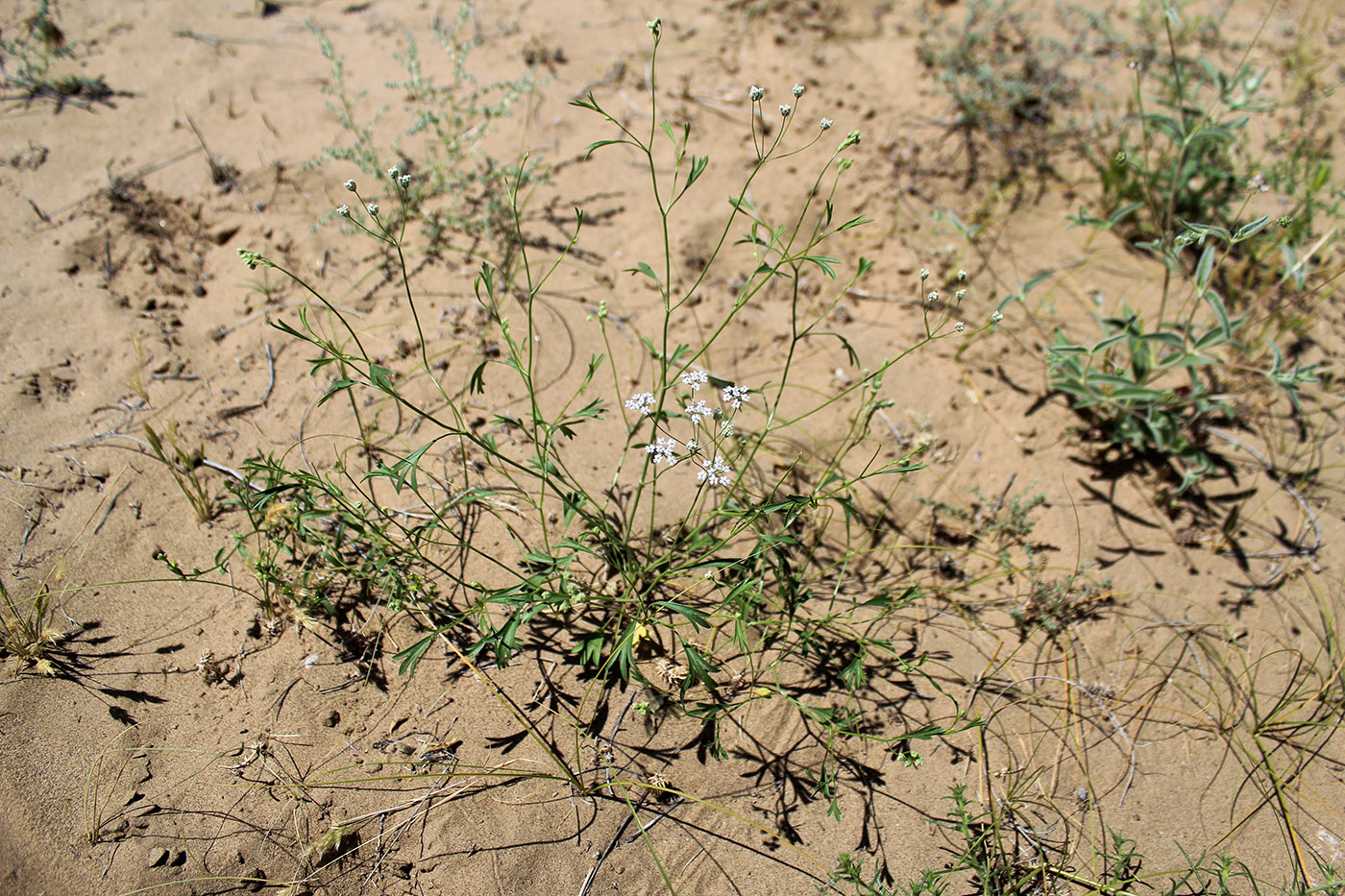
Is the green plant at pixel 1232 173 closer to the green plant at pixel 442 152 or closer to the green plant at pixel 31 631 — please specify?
the green plant at pixel 442 152

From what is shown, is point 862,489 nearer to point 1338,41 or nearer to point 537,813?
point 537,813

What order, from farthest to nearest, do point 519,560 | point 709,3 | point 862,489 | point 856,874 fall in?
point 709,3 < point 862,489 < point 519,560 < point 856,874

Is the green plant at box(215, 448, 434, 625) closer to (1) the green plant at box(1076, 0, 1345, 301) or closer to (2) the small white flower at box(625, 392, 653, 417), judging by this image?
(2) the small white flower at box(625, 392, 653, 417)

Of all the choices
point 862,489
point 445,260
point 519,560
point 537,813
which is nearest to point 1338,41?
point 862,489

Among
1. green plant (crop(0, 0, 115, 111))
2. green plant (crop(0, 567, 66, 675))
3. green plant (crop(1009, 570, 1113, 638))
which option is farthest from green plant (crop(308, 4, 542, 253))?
green plant (crop(1009, 570, 1113, 638))

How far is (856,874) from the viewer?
2.09 m

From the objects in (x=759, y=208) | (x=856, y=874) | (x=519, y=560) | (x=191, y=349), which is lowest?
(x=856, y=874)

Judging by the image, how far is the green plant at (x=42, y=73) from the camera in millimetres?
3830

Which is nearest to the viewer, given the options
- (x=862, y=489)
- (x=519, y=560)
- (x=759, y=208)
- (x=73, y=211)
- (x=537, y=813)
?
(x=537, y=813)

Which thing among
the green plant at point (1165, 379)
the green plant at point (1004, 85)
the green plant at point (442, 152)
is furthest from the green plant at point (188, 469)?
the green plant at point (1004, 85)

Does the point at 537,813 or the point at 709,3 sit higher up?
the point at 709,3

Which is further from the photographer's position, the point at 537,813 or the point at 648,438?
the point at 648,438

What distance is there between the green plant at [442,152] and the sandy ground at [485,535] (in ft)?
0.41

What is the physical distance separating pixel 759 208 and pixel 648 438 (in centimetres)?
154
